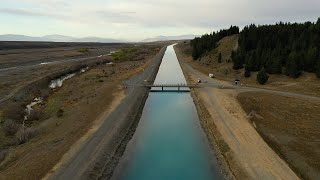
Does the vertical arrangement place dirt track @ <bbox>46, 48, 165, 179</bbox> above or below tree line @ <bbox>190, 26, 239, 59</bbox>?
below

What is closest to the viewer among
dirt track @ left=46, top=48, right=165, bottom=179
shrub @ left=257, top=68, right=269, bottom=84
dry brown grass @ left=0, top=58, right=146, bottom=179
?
dirt track @ left=46, top=48, right=165, bottom=179

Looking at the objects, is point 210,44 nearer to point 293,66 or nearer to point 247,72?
point 247,72

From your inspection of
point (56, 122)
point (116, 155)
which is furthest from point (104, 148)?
point (56, 122)

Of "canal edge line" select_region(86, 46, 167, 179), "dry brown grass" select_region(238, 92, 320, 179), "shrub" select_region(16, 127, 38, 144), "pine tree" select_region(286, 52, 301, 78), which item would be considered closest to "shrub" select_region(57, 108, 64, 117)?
"shrub" select_region(16, 127, 38, 144)

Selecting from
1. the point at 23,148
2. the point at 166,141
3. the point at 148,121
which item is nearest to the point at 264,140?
the point at 166,141

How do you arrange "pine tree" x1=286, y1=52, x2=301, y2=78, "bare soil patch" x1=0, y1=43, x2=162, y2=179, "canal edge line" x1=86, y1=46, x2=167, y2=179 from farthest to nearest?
1. "pine tree" x1=286, y1=52, x2=301, y2=78
2. "bare soil patch" x1=0, y1=43, x2=162, y2=179
3. "canal edge line" x1=86, y1=46, x2=167, y2=179

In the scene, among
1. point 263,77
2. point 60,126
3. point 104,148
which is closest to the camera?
point 104,148

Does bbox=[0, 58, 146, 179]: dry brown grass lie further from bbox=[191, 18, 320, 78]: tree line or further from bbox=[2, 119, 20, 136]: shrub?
bbox=[191, 18, 320, 78]: tree line
